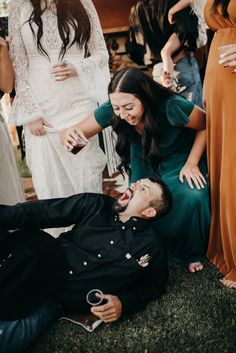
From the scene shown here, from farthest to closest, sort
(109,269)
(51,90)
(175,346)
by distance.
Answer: (51,90) → (109,269) → (175,346)

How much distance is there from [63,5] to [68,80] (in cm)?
40

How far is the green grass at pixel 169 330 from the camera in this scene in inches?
67.2

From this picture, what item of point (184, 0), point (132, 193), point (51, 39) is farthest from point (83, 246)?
point (184, 0)

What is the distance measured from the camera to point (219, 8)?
186 centimetres

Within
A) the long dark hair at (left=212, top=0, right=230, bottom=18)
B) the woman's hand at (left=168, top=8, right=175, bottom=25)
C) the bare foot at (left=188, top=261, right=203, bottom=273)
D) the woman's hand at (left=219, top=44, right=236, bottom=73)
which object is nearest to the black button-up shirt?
the bare foot at (left=188, top=261, right=203, bottom=273)

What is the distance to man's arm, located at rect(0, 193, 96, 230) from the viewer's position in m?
1.87

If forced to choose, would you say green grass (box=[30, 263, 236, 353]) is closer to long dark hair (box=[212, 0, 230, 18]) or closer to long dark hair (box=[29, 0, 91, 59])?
long dark hair (box=[212, 0, 230, 18])

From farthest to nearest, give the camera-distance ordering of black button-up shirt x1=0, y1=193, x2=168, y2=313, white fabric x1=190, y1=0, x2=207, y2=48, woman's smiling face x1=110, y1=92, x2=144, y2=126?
white fabric x1=190, y1=0, x2=207, y2=48 < woman's smiling face x1=110, y1=92, x2=144, y2=126 < black button-up shirt x1=0, y1=193, x2=168, y2=313

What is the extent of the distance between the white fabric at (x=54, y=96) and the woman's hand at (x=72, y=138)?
90mm

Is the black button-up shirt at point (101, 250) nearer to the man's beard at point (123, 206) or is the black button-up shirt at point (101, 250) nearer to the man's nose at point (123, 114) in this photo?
the man's beard at point (123, 206)

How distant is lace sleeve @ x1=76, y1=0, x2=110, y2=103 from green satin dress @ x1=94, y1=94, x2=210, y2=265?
13 cm

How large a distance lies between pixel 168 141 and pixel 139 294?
34.5 inches

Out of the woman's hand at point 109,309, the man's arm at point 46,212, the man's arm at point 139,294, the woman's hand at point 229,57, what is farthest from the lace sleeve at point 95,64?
the woman's hand at point 109,309

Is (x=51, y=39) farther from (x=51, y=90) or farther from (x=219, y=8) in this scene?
(x=219, y=8)
